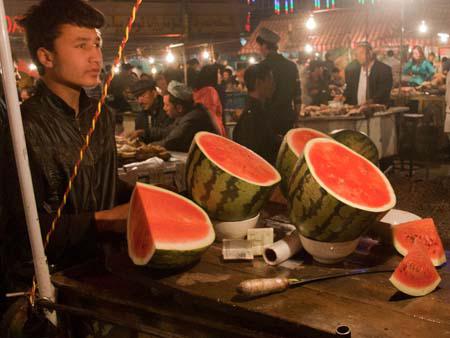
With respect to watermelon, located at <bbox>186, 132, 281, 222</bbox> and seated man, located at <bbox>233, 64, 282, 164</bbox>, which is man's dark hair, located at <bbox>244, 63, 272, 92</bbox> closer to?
seated man, located at <bbox>233, 64, 282, 164</bbox>

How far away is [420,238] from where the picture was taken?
1.77m

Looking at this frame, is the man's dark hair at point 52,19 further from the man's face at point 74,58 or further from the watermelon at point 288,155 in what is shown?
the watermelon at point 288,155

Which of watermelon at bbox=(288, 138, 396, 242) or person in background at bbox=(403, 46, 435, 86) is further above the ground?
watermelon at bbox=(288, 138, 396, 242)

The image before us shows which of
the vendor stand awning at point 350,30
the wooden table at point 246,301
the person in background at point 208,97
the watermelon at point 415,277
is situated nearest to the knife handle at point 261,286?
the wooden table at point 246,301

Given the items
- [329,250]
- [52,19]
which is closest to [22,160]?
[52,19]

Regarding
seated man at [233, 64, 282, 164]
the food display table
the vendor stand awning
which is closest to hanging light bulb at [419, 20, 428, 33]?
the vendor stand awning

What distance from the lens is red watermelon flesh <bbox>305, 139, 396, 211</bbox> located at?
5.58 feet

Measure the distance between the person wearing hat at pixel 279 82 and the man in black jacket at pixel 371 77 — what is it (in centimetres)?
226

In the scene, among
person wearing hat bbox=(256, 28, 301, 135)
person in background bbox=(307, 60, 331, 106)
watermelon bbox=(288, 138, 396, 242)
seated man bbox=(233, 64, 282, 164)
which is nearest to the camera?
watermelon bbox=(288, 138, 396, 242)

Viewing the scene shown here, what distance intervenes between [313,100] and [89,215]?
10710 millimetres

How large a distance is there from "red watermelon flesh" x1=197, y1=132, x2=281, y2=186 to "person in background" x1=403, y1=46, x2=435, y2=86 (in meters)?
13.1

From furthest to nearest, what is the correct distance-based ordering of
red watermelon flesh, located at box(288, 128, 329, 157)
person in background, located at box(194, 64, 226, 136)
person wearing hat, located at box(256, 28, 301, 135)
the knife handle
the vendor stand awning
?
the vendor stand awning, person in background, located at box(194, 64, 226, 136), person wearing hat, located at box(256, 28, 301, 135), red watermelon flesh, located at box(288, 128, 329, 157), the knife handle

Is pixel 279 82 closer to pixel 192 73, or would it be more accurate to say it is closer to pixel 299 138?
pixel 192 73

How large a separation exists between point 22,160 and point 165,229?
1.88ft
